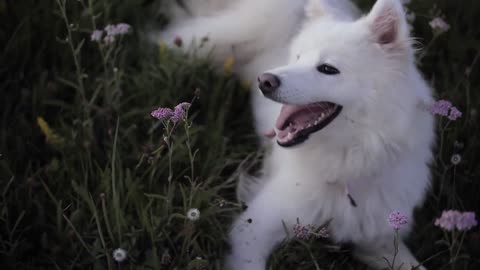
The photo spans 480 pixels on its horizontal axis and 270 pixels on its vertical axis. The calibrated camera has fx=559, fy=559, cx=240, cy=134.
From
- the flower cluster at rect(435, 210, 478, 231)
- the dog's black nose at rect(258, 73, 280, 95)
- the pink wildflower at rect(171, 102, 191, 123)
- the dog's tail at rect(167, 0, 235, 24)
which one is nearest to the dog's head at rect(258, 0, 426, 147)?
the dog's black nose at rect(258, 73, 280, 95)

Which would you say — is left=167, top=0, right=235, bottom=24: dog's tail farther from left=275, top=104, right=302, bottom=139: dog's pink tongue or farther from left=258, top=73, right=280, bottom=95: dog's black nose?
left=258, top=73, right=280, bottom=95: dog's black nose

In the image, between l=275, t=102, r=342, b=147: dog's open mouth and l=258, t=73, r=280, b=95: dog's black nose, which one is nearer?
l=258, t=73, r=280, b=95: dog's black nose

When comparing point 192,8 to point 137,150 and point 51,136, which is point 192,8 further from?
point 51,136

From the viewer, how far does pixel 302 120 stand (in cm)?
223

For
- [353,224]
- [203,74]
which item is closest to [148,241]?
[353,224]

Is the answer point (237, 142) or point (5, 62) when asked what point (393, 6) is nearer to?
point (237, 142)

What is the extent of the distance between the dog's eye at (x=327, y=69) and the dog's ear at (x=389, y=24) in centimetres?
20

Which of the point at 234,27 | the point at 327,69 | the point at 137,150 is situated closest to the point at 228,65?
the point at 234,27

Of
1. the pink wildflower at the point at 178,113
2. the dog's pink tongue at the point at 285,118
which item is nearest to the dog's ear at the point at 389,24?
the dog's pink tongue at the point at 285,118

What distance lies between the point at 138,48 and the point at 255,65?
0.78 metres

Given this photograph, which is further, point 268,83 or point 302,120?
point 302,120

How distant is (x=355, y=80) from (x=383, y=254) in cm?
89

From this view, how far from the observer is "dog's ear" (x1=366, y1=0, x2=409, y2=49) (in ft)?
6.69

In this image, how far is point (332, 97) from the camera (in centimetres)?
209
